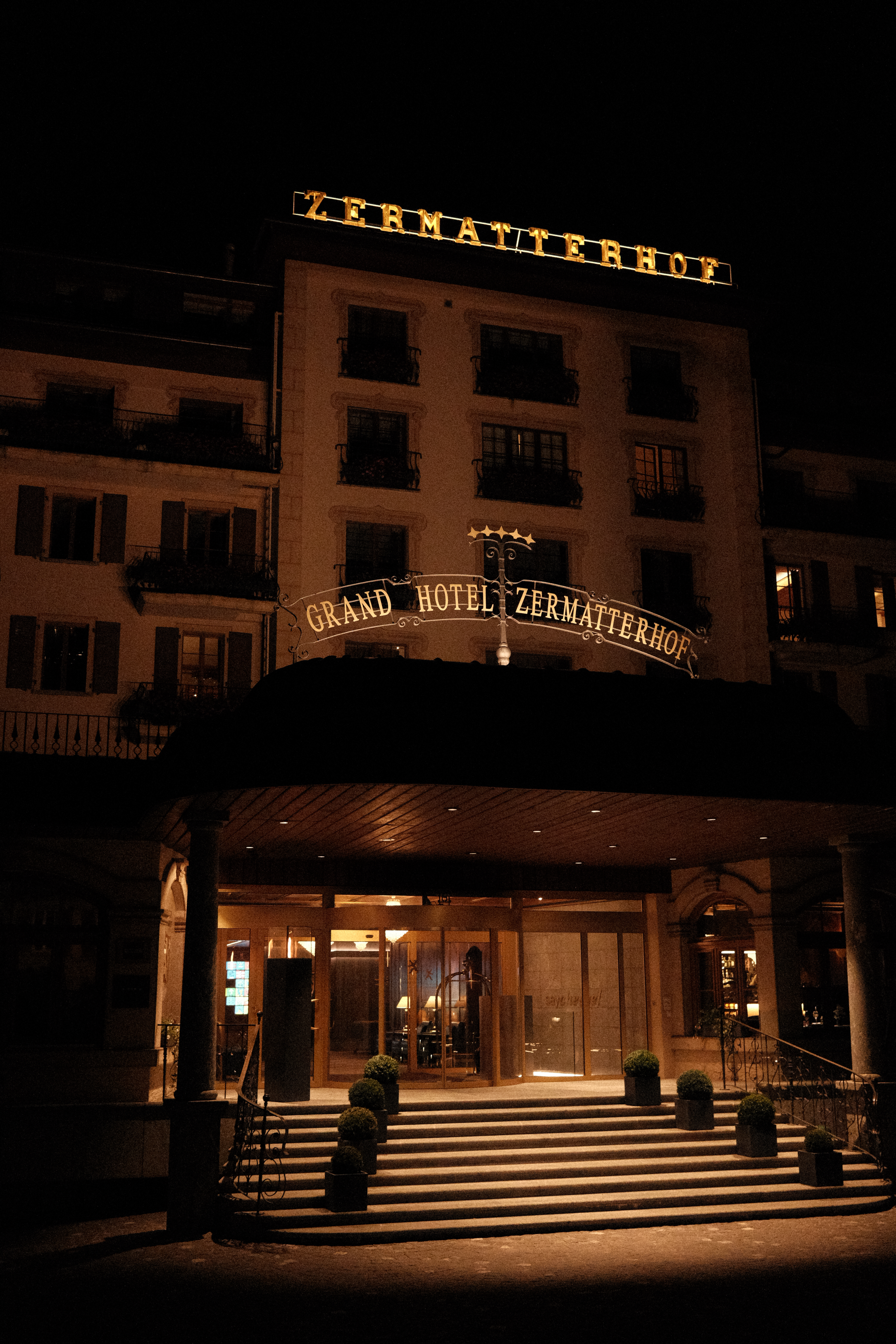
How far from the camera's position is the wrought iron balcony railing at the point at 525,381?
26328mm

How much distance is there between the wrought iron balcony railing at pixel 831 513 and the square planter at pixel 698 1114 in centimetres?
1469

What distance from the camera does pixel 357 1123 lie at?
14000mm

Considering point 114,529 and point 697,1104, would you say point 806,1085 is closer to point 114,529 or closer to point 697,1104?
point 697,1104

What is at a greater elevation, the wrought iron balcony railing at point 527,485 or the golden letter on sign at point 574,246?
the golden letter on sign at point 574,246

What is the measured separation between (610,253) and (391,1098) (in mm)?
19903

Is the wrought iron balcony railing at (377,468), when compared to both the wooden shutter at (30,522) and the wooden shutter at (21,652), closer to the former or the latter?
the wooden shutter at (30,522)

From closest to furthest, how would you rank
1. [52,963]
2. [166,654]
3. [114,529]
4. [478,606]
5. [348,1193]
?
1. [348,1193]
2. [52,963]
3. [478,606]
4. [166,654]
5. [114,529]

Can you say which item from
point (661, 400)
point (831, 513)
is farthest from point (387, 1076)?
point (831, 513)

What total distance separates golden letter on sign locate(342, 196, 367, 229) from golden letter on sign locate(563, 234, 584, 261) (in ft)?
15.5

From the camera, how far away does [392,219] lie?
87.0 feet

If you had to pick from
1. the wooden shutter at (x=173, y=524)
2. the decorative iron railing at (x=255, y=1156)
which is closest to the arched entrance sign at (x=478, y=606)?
the wooden shutter at (x=173, y=524)

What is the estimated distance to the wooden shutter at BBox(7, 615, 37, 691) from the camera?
22703mm

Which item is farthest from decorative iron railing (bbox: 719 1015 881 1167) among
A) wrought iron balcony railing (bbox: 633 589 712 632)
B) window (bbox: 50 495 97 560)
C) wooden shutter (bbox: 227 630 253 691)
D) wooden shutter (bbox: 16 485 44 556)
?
wooden shutter (bbox: 16 485 44 556)

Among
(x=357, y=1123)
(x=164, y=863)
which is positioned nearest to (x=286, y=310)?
(x=164, y=863)
